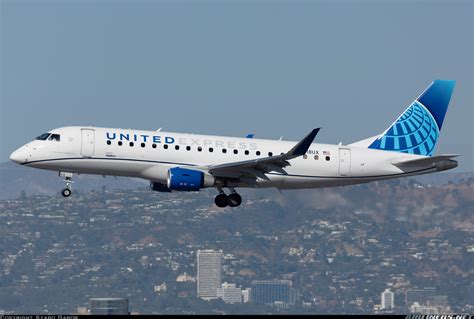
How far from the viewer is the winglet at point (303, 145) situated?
60853mm

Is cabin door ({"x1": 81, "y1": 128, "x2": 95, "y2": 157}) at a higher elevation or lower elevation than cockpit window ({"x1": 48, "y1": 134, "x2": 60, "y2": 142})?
lower

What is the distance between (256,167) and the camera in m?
64.7

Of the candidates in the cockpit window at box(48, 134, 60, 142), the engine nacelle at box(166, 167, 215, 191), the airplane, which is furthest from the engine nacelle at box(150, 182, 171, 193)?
the cockpit window at box(48, 134, 60, 142)

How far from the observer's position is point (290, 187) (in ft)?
221

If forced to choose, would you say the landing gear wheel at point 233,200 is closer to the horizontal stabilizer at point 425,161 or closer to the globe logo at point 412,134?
the globe logo at point 412,134

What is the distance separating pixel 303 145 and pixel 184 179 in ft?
21.9

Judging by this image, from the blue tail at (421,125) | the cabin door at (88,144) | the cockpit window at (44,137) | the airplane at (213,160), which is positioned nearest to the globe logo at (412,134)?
the blue tail at (421,125)

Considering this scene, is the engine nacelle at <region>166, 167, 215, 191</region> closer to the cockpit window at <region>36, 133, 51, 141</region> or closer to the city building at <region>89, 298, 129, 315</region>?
the cockpit window at <region>36, 133, 51, 141</region>

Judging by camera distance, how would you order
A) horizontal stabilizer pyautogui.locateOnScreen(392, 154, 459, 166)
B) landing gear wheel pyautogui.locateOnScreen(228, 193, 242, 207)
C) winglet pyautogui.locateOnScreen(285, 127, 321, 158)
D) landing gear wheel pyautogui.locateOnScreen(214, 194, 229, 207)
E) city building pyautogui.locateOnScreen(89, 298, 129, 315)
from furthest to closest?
city building pyautogui.locateOnScreen(89, 298, 129, 315), landing gear wheel pyautogui.locateOnScreen(214, 194, 229, 207), landing gear wheel pyautogui.locateOnScreen(228, 193, 242, 207), horizontal stabilizer pyautogui.locateOnScreen(392, 154, 459, 166), winglet pyautogui.locateOnScreen(285, 127, 321, 158)

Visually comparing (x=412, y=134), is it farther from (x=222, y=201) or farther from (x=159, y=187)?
(x=159, y=187)

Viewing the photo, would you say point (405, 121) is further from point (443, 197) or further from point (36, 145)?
point (443, 197)

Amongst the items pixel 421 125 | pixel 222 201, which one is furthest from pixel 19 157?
pixel 421 125

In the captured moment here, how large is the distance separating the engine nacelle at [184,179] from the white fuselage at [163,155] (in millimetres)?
529

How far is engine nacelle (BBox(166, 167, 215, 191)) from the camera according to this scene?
209 ft
